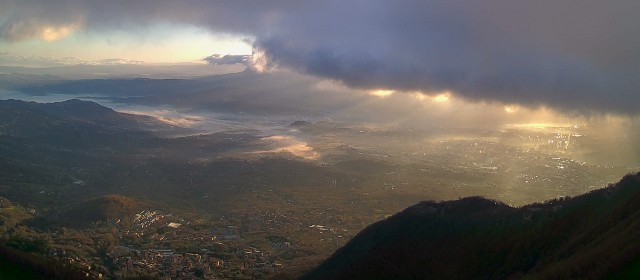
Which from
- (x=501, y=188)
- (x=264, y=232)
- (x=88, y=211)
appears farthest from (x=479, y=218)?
(x=88, y=211)

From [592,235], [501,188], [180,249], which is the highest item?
[592,235]

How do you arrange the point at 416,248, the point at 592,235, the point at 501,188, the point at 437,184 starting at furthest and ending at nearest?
1. the point at 437,184
2. the point at 501,188
3. the point at 416,248
4. the point at 592,235

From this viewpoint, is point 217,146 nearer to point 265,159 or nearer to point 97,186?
point 265,159

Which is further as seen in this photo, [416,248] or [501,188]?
[501,188]

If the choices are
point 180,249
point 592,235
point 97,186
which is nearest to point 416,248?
point 592,235

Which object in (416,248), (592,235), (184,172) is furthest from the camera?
(184,172)

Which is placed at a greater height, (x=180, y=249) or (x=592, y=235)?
(x=592, y=235)
